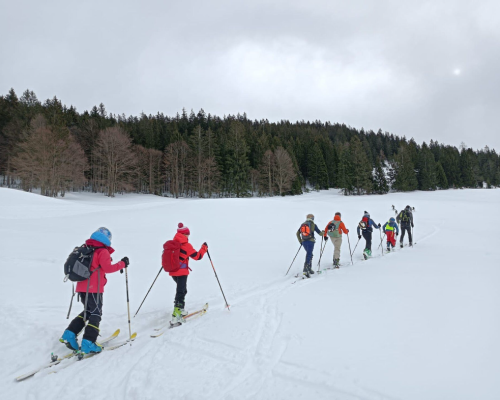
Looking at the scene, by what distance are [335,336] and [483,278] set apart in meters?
5.58

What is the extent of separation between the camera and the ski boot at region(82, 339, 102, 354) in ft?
14.5

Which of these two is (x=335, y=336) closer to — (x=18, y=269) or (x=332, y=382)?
(x=332, y=382)

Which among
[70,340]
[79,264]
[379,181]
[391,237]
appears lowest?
[70,340]

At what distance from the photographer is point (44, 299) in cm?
654

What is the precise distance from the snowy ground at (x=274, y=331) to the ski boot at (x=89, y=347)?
15 cm

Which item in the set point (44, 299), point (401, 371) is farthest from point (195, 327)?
point (44, 299)

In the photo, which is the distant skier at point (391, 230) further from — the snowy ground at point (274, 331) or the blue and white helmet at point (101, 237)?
the blue and white helmet at point (101, 237)

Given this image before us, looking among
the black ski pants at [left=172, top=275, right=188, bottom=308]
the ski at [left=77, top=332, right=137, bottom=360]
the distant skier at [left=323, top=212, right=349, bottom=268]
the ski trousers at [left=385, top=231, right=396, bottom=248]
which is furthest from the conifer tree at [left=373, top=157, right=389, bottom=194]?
the ski at [left=77, top=332, right=137, bottom=360]

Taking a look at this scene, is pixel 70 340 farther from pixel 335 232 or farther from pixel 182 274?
pixel 335 232

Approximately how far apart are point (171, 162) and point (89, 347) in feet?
163

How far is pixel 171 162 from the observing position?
51781 millimetres

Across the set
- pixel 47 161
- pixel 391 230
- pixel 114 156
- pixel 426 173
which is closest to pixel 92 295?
pixel 391 230

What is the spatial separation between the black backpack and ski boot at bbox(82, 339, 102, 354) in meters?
1.00

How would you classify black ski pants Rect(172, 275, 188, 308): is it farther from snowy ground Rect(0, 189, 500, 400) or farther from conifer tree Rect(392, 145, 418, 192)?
conifer tree Rect(392, 145, 418, 192)
